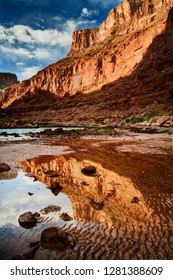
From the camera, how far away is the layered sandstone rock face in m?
51.6

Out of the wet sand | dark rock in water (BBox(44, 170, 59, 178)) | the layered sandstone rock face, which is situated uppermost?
the layered sandstone rock face

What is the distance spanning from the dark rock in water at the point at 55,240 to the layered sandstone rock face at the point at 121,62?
44030 millimetres

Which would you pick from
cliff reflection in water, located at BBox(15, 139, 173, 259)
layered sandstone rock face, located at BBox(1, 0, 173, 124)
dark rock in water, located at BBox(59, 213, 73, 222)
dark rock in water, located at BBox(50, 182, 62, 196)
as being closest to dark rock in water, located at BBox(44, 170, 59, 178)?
cliff reflection in water, located at BBox(15, 139, 173, 259)

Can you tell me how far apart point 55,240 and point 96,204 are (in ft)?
5.85

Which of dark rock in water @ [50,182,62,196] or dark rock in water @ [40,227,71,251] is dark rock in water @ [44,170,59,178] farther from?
dark rock in water @ [40,227,71,251]

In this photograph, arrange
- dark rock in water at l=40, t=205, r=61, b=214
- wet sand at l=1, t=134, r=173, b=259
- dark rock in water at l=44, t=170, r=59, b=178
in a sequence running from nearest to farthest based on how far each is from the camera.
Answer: wet sand at l=1, t=134, r=173, b=259
dark rock in water at l=40, t=205, r=61, b=214
dark rock in water at l=44, t=170, r=59, b=178

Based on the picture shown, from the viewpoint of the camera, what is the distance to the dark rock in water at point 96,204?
4749 millimetres

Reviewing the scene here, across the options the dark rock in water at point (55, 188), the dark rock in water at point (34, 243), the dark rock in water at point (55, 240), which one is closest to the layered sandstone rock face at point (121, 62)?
the dark rock in water at point (55, 188)

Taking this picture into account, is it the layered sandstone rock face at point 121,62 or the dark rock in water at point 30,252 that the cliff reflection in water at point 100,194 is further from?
the layered sandstone rock face at point 121,62

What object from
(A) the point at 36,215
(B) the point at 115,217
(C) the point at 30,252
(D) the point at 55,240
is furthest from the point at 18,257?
(B) the point at 115,217

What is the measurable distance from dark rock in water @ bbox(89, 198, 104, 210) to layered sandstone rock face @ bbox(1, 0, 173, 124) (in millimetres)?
42251

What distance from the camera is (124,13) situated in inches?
3996

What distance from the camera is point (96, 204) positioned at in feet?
16.1
